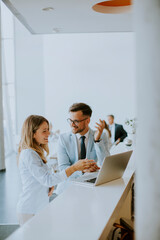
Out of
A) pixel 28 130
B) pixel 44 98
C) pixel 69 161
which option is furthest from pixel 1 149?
pixel 28 130

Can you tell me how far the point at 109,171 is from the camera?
2703 millimetres

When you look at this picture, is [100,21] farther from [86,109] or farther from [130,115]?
[130,115]

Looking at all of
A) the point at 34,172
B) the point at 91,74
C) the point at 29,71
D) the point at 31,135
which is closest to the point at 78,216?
the point at 34,172

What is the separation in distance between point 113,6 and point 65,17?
803mm

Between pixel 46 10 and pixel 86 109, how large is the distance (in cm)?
181

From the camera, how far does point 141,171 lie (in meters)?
1.30

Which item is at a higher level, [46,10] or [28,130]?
[46,10]

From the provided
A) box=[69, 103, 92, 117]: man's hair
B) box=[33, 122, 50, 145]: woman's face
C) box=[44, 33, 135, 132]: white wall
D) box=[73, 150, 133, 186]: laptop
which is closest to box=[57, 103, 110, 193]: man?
box=[69, 103, 92, 117]: man's hair

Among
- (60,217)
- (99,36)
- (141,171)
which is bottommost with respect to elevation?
(60,217)

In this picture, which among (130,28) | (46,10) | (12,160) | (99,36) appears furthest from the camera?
(99,36)

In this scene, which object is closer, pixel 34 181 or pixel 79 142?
pixel 34 181

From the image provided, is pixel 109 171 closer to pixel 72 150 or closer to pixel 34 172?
pixel 34 172

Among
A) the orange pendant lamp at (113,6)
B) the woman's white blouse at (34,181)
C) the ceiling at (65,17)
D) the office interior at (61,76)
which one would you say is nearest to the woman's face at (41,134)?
the woman's white blouse at (34,181)

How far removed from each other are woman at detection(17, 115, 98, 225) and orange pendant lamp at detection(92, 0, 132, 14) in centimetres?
247
